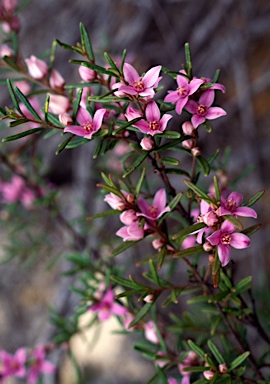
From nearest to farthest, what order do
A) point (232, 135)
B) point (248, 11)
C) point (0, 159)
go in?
Answer: point (0, 159) < point (248, 11) < point (232, 135)

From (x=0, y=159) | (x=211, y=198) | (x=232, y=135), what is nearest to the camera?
→ (x=211, y=198)

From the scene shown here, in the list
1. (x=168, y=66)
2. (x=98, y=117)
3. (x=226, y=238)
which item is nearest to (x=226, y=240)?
(x=226, y=238)

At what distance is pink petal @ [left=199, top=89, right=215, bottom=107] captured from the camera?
1.79 feet

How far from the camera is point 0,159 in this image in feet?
3.43

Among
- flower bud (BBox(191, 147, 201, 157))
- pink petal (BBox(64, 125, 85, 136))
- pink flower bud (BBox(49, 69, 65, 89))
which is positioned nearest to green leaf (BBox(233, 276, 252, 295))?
flower bud (BBox(191, 147, 201, 157))

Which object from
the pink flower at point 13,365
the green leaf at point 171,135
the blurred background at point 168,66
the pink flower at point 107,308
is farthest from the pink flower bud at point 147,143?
the blurred background at point 168,66

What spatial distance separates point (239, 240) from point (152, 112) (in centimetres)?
18

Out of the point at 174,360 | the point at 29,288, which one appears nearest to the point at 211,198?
the point at 174,360

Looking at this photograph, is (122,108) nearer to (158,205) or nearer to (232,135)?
(158,205)

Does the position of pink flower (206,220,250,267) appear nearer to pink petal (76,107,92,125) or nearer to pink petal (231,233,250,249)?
pink petal (231,233,250,249)

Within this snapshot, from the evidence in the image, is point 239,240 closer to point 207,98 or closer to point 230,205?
point 230,205

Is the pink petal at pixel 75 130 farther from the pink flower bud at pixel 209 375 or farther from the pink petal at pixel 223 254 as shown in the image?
the pink flower bud at pixel 209 375

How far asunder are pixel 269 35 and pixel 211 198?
1854 mm

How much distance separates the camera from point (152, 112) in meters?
Result: 0.54
